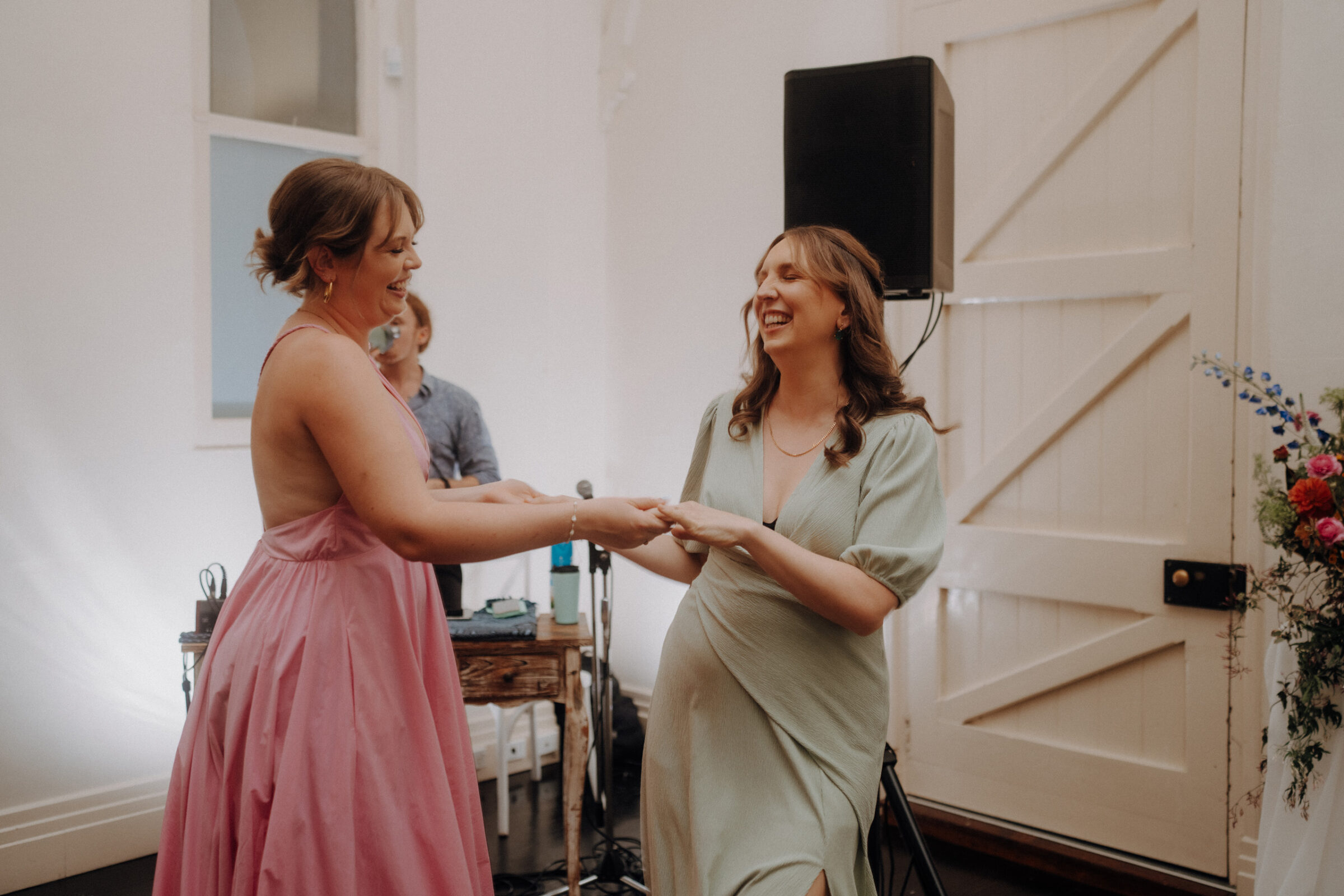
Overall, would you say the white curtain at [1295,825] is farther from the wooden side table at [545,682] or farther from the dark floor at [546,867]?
the wooden side table at [545,682]

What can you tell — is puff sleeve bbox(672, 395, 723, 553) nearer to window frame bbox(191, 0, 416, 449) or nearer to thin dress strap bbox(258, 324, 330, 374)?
thin dress strap bbox(258, 324, 330, 374)

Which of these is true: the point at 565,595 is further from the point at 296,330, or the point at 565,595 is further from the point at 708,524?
the point at 296,330

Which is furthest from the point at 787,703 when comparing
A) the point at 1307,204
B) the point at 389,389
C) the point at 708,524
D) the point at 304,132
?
the point at 304,132

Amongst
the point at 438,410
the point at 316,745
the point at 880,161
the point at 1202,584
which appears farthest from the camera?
the point at 438,410

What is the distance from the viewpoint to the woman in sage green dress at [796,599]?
1567 mm

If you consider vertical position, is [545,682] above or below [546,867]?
above

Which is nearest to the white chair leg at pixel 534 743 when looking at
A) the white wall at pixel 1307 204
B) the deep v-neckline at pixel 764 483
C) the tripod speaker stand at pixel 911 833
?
the tripod speaker stand at pixel 911 833

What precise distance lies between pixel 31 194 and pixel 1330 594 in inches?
145

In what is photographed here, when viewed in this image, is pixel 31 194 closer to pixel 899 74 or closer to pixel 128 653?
pixel 128 653

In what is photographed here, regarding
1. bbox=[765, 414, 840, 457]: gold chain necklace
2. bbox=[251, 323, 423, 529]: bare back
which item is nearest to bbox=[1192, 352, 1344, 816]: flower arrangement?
bbox=[765, 414, 840, 457]: gold chain necklace

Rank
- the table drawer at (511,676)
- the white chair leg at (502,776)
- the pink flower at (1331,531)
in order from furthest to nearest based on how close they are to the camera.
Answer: the white chair leg at (502,776) → the table drawer at (511,676) → the pink flower at (1331,531)

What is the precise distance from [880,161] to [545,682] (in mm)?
1741

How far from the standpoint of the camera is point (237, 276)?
11.3 feet

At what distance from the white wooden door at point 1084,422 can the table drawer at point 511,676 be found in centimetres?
131
